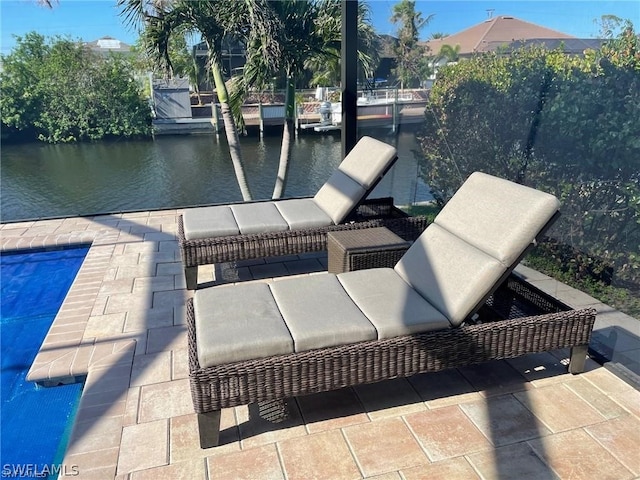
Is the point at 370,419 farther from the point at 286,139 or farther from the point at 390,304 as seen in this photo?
the point at 286,139

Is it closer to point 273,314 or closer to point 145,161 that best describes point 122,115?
point 145,161

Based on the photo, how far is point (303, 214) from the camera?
4.00 m

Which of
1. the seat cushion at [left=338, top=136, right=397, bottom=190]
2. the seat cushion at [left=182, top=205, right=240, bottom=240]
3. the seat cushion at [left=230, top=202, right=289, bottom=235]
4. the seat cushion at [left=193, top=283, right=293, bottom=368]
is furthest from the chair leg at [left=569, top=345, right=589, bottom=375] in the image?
the seat cushion at [left=182, top=205, right=240, bottom=240]

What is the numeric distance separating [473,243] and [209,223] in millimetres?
2143

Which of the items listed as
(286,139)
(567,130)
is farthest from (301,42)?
(567,130)

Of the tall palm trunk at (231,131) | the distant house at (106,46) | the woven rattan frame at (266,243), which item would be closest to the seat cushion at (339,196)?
the woven rattan frame at (266,243)

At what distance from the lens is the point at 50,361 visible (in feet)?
8.99

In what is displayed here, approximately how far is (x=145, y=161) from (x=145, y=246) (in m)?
2.93

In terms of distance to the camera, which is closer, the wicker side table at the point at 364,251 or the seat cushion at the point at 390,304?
the seat cushion at the point at 390,304

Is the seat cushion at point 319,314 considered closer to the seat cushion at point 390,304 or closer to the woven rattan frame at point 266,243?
the seat cushion at point 390,304

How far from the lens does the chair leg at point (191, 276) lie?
3553mm

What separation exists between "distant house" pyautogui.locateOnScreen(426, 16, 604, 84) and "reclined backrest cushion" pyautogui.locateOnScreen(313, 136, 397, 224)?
3.03ft

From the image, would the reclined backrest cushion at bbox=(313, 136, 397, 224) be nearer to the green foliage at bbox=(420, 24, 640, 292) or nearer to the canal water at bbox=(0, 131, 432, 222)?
the green foliage at bbox=(420, 24, 640, 292)

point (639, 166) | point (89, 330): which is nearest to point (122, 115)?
point (89, 330)
